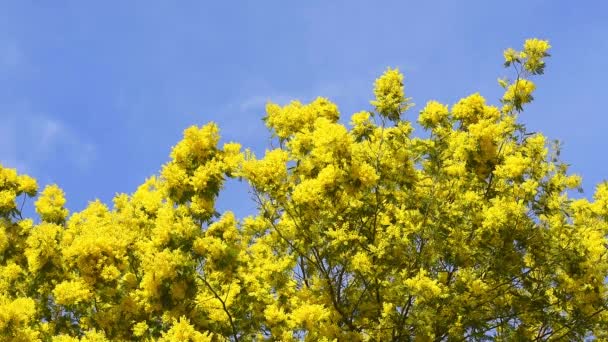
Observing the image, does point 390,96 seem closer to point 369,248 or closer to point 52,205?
point 369,248

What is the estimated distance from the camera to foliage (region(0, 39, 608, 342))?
407 inches

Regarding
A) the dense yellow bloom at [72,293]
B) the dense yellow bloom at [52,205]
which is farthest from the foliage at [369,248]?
the dense yellow bloom at [52,205]

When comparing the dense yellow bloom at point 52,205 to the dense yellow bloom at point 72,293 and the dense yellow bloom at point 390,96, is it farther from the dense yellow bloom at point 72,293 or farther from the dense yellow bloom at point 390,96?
the dense yellow bloom at point 390,96

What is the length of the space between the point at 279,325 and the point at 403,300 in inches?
73.2

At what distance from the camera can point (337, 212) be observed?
1073cm

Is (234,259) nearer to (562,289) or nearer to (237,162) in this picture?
(237,162)

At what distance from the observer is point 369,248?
10680 millimetres

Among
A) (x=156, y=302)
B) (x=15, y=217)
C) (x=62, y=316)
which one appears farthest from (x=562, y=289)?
(x=15, y=217)

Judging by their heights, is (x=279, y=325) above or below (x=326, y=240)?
below

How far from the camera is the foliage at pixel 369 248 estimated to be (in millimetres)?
10344

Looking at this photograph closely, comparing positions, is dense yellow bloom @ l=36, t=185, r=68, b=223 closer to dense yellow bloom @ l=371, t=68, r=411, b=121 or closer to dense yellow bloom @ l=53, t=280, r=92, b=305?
dense yellow bloom @ l=53, t=280, r=92, b=305

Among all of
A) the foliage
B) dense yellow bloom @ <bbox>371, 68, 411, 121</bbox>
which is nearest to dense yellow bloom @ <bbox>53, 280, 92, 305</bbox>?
the foliage

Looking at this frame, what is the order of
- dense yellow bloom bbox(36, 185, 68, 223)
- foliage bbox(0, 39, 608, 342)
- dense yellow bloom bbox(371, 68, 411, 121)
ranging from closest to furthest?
foliage bbox(0, 39, 608, 342) → dense yellow bloom bbox(371, 68, 411, 121) → dense yellow bloom bbox(36, 185, 68, 223)

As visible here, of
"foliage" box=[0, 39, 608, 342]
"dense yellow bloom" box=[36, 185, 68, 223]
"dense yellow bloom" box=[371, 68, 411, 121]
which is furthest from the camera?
"dense yellow bloom" box=[36, 185, 68, 223]
